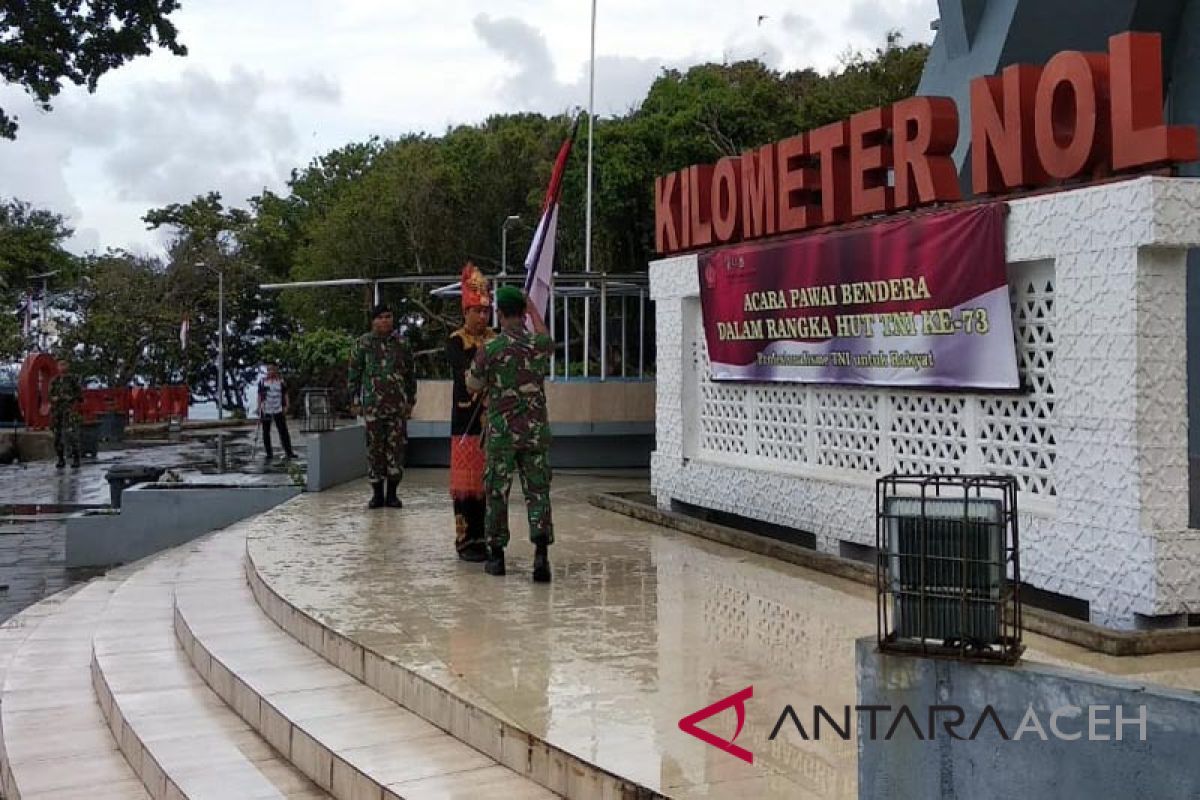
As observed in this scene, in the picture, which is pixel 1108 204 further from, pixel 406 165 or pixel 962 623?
pixel 406 165

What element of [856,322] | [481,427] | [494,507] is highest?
[856,322]

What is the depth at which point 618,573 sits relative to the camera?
293 inches

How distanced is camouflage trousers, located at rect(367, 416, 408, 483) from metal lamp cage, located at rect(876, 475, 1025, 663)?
738 cm

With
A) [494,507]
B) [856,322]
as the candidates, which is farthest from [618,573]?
[856,322]

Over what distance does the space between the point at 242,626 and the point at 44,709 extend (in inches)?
41.1

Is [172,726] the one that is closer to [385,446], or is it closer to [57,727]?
[57,727]

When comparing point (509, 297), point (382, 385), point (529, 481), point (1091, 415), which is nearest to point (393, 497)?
point (382, 385)

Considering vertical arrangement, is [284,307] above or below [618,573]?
above

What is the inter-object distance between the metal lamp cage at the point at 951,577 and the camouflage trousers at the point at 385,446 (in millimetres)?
7379

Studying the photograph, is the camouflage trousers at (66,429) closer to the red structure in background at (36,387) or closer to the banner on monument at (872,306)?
the red structure in background at (36,387)

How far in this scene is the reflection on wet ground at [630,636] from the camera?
3998mm

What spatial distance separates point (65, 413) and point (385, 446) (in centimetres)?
1437

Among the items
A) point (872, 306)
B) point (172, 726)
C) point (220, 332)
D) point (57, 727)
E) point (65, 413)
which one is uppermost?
point (220, 332)

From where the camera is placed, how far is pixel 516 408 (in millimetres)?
6746
